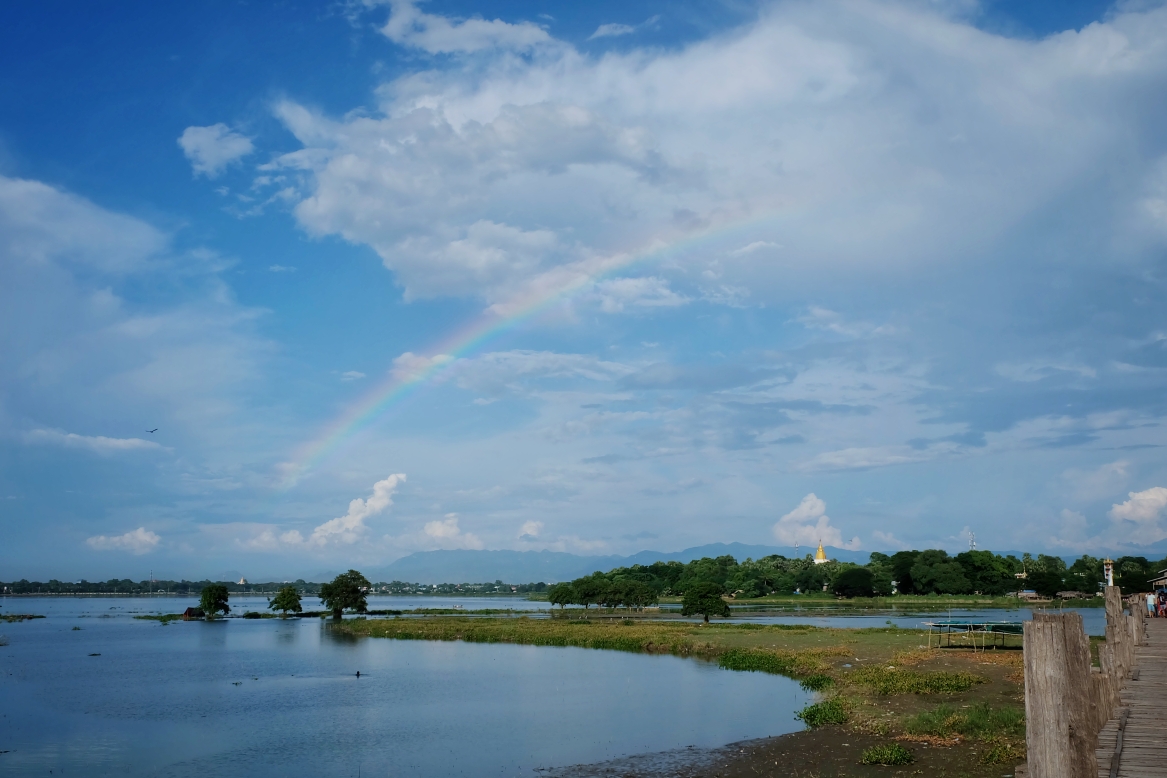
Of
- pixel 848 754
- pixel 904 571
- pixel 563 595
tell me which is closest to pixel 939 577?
pixel 904 571

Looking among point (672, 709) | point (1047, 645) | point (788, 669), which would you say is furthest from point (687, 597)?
point (1047, 645)

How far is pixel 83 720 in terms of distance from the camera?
40.0 metres

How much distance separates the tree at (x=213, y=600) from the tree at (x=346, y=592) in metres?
27.0

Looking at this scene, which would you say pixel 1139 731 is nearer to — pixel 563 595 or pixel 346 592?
pixel 563 595

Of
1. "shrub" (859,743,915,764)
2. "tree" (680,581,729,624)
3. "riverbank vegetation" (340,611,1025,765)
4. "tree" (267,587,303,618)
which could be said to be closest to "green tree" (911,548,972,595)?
"tree" (680,581,729,624)

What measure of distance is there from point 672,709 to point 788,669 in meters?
12.9

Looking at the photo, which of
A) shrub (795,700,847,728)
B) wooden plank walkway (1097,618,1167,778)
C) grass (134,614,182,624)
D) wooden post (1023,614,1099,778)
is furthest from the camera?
grass (134,614,182,624)

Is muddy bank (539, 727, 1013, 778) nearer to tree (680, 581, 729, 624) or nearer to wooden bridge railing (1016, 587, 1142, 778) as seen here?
wooden bridge railing (1016, 587, 1142, 778)

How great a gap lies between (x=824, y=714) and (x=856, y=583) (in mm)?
137127

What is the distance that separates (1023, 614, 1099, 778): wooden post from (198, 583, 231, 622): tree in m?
151

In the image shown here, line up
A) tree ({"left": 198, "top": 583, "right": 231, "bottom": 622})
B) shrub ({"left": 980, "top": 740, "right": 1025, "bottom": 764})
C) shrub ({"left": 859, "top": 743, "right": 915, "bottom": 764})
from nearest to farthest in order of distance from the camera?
shrub ({"left": 980, "top": 740, "right": 1025, "bottom": 764}), shrub ({"left": 859, "top": 743, "right": 915, "bottom": 764}), tree ({"left": 198, "top": 583, "right": 231, "bottom": 622})

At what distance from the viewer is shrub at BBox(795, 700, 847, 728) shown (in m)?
30.7

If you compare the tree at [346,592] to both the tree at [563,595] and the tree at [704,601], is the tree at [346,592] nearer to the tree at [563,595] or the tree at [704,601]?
the tree at [563,595]

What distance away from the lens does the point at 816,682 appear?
138 ft
